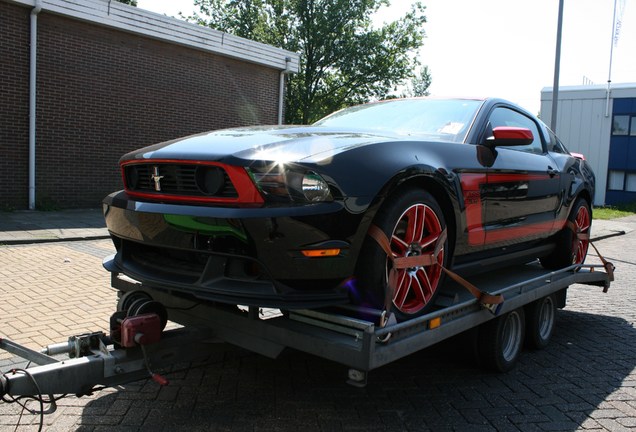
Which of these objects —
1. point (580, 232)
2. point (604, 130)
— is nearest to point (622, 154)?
point (604, 130)

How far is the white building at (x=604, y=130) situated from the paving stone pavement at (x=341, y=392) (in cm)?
2865

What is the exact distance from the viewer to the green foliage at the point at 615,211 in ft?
75.3

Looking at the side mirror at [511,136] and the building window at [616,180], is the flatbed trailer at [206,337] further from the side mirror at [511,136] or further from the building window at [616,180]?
the building window at [616,180]

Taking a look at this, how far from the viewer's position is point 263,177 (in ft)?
8.91

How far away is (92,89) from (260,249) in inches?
439

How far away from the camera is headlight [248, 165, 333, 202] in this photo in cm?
270

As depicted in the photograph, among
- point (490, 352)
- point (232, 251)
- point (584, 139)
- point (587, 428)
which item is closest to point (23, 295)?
point (232, 251)

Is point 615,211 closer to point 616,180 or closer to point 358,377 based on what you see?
point 616,180

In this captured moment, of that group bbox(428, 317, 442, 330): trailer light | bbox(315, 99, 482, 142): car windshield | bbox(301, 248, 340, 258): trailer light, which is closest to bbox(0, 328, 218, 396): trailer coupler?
bbox(301, 248, 340, 258): trailer light

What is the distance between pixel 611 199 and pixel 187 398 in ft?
107

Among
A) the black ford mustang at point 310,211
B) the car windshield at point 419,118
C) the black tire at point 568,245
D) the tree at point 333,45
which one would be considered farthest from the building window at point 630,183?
the black ford mustang at point 310,211

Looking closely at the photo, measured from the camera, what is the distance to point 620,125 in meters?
30.6

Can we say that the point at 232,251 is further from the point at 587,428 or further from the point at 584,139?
the point at 584,139

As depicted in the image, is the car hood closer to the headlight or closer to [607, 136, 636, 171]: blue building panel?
the headlight
